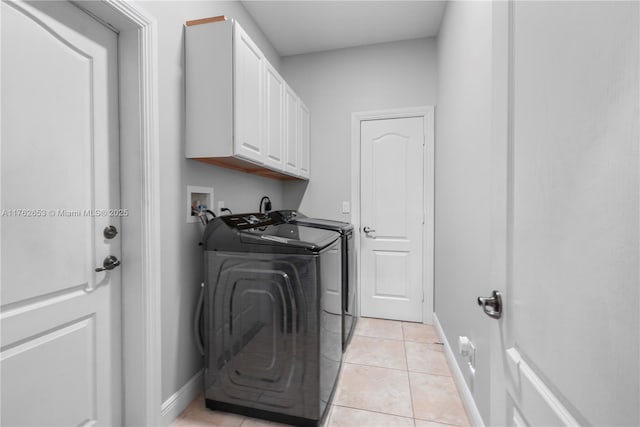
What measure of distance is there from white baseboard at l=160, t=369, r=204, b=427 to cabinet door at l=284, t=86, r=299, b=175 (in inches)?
64.0

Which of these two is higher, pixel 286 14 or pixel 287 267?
pixel 286 14

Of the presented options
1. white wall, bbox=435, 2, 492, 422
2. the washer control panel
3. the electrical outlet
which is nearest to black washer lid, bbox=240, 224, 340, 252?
the washer control panel

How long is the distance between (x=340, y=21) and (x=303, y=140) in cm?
109

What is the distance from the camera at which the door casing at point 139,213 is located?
4.41 feet

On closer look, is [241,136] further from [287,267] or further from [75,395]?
[75,395]

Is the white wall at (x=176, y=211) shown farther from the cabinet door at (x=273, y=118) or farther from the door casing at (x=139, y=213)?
the cabinet door at (x=273, y=118)

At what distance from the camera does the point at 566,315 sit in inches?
18.4

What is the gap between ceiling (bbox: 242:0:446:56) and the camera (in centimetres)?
232

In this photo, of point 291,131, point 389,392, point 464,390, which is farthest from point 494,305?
point 291,131

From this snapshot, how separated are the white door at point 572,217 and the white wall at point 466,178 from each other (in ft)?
2.32

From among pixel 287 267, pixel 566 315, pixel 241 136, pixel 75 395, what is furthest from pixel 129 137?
pixel 566 315

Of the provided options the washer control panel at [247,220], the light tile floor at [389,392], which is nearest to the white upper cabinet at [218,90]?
the washer control panel at [247,220]

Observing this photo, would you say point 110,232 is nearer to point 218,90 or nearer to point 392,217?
point 218,90

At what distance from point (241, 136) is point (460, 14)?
5.21 feet
